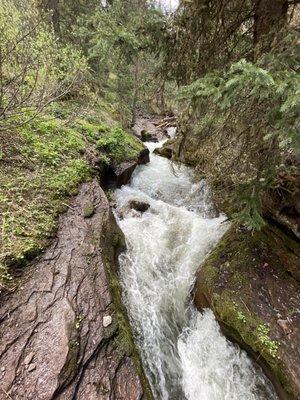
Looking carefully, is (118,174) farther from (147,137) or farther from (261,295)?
(147,137)

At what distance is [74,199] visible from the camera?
532 cm

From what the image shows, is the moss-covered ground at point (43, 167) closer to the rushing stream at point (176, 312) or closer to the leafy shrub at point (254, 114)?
the rushing stream at point (176, 312)

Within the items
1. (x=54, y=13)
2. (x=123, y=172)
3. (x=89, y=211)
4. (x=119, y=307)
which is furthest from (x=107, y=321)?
(x=54, y=13)

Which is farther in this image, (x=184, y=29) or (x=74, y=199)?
(x=74, y=199)

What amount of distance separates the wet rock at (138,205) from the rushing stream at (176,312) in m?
0.15

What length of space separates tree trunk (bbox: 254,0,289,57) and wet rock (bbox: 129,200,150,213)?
4047 mm

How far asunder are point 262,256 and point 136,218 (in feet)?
9.56

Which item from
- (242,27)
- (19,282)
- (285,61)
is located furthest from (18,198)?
(242,27)

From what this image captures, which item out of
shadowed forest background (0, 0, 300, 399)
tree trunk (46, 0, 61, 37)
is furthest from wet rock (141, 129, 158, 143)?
shadowed forest background (0, 0, 300, 399)

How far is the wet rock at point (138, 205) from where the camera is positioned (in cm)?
678

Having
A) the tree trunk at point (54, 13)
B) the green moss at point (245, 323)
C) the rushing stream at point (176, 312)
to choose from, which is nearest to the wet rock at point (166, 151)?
the rushing stream at point (176, 312)

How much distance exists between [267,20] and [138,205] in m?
4.41

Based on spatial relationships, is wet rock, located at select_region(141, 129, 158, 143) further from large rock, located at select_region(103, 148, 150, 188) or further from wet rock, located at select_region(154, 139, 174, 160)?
large rock, located at select_region(103, 148, 150, 188)

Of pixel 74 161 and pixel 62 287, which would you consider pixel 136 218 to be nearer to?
pixel 74 161
